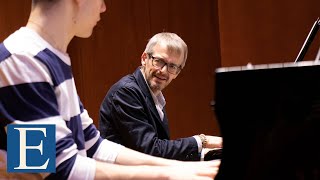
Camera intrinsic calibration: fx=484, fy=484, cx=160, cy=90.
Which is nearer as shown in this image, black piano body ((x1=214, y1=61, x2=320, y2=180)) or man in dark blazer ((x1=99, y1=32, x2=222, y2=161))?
black piano body ((x1=214, y1=61, x2=320, y2=180))

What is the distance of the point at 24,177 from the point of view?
1.23 m

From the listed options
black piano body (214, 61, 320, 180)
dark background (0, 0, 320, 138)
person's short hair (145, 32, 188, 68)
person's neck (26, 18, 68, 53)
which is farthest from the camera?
dark background (0, 0, 320, 138)

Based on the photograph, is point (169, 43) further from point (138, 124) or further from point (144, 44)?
point (144, 44)

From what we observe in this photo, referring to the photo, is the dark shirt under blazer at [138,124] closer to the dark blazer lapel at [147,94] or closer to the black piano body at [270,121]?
the dark blazer lapel at [147,94]

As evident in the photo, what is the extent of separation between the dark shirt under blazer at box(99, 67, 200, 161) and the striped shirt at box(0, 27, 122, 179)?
88 cm

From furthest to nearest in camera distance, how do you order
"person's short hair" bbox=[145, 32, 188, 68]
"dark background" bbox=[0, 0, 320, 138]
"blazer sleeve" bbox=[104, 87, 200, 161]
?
1. "dark background" bbox=[0, 0, 320, 138]
2. "person's short hair" bbox=[145, 32, 188, 68]
3. "blazer sleeve" bbox=[104, 87, 200, 161]

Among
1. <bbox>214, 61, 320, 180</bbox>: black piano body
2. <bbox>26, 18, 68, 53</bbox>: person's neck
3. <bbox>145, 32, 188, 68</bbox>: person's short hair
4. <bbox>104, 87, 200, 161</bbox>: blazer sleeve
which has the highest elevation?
<bbox>26, 18, 68, 53</bbox>: person's neck

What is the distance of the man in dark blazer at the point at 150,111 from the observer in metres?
2.10

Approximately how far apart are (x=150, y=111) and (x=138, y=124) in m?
0.13

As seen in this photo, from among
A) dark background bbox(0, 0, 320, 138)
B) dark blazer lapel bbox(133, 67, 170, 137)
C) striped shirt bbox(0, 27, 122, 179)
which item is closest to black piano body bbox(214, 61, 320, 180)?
striped shirt bbox(0, 27, 122, 179)

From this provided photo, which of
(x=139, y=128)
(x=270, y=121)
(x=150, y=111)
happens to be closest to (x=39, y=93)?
(x=270, y=121)

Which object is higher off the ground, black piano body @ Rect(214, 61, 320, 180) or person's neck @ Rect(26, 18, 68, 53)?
person's neck @ Rect(26, 18, 68, 53)

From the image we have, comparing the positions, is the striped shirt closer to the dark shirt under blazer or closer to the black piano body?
the black piano body

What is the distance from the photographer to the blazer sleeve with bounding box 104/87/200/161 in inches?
82.1
